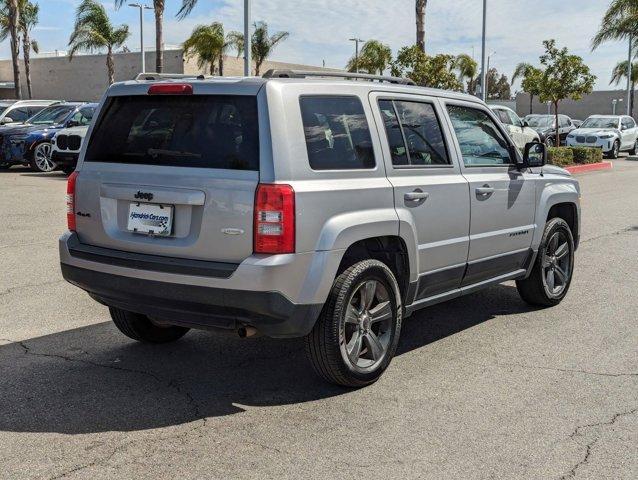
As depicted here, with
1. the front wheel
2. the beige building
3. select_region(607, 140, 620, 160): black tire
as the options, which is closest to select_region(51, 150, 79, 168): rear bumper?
the front wheel

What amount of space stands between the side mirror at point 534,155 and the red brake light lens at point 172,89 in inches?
120

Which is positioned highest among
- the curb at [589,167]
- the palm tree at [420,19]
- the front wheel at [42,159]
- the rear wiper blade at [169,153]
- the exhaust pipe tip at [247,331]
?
the palm tree at [420,19]

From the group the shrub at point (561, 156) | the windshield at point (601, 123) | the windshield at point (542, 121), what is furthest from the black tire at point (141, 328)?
the windshield at point (542, 121)

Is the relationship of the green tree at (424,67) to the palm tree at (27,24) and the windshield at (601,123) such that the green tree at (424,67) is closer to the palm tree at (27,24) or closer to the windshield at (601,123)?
the windshield at (601,123)

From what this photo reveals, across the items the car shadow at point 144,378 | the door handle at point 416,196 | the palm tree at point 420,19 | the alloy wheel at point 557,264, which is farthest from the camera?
the palm tree at point 420,19

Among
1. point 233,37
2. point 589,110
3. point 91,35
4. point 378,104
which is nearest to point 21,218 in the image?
point 378,104

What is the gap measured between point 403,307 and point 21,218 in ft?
28.2

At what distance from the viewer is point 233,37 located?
49.1m

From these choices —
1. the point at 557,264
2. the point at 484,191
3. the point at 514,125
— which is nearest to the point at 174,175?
the point at 484,191

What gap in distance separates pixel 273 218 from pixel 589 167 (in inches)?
938

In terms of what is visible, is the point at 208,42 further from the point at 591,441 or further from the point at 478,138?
the point at 591,441

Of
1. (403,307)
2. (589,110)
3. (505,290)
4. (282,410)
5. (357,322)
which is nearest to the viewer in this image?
(282,410)

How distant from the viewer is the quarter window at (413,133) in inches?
203

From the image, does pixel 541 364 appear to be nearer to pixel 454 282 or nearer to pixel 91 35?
pixel 454 282
